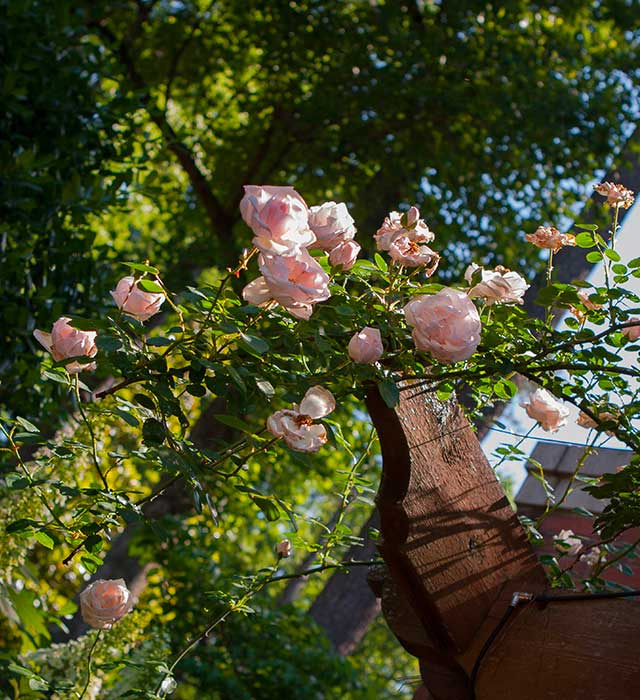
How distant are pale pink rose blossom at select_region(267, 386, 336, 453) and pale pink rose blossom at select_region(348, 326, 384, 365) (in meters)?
0.07

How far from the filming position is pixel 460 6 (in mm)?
5238

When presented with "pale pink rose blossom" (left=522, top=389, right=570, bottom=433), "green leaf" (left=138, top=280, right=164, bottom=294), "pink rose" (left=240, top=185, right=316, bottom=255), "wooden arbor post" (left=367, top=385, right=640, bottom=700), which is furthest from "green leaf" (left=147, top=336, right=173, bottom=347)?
"pale pink rose blossom" (left=522, top=389, right=570, bottom=433)

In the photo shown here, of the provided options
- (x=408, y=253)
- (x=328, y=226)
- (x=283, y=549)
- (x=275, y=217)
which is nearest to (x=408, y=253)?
(x=408, y=253)

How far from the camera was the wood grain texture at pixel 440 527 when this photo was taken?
1.14m

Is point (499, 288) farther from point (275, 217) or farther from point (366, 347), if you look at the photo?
point (275, 217)

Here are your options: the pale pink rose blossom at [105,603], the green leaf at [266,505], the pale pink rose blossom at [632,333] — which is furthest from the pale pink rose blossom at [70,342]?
the pale pink rose blossom at [632,333]

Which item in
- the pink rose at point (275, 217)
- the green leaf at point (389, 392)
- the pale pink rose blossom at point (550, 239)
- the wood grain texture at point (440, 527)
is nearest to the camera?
the pink rose at point (275, 217)

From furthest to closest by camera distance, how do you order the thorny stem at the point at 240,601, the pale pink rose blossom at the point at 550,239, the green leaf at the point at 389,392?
1. the thorny stem at the point at 240,601
2. the pale pink rose blossom at the point at 550,239
3. the green leaf at the point at 389,392

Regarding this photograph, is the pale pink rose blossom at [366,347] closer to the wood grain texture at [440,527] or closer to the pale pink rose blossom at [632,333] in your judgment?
the wood grain texture at [440,527]

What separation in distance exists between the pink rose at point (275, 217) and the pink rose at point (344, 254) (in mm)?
114

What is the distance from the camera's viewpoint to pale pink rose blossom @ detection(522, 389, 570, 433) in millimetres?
1217

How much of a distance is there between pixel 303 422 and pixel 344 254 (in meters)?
0.21

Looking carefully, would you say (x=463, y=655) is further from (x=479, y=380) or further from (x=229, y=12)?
(x=229, y=12)

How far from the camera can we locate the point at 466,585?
3.85 feet
